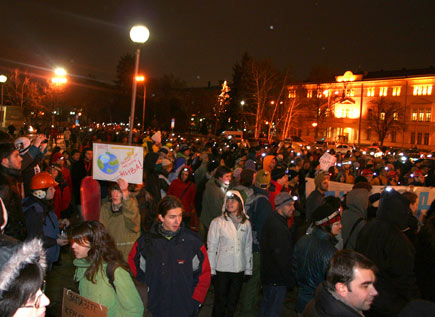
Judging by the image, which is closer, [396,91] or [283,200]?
[283,200]

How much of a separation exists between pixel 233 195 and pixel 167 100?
73.9m

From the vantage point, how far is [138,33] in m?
7.41

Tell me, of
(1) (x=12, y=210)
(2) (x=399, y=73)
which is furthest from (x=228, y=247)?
(2) (x=399, y=73)

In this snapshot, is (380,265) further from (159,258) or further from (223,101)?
(223,101)

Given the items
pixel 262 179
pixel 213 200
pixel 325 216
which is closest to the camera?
pixel 325 216

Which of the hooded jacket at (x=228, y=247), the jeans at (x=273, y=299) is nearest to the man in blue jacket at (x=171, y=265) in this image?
the hooded jacket at (x=228, y=247)

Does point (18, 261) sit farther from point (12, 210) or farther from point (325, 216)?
point (325, 216)

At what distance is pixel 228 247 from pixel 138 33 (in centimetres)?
444

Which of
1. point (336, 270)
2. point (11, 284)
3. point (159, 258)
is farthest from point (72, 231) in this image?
point (336, 270)

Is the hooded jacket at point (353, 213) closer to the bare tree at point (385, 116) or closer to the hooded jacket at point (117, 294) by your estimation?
the hooded jacket at point (117, 294)

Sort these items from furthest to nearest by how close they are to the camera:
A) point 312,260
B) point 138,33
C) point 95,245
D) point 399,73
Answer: point 399,73 < point 138,33 < point 312,260 < point 95,245

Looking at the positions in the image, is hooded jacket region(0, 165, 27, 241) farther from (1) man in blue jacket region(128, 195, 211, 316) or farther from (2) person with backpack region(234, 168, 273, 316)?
(2) person with backpack region(234, 168, 273, 316)

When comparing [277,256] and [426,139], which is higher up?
[426,139]

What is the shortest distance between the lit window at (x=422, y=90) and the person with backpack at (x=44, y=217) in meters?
77.7
